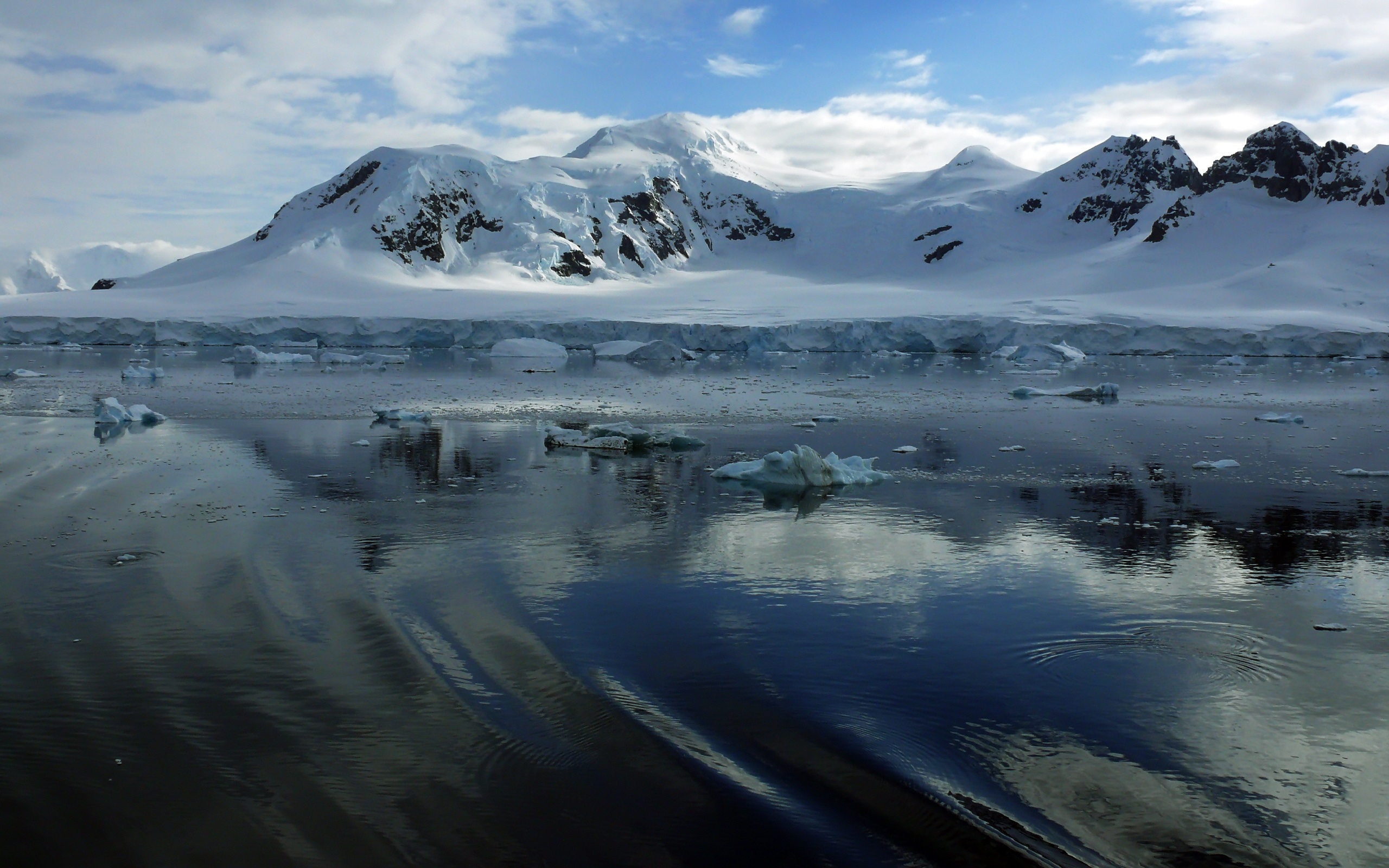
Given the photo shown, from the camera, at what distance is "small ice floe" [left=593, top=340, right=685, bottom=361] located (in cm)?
3953

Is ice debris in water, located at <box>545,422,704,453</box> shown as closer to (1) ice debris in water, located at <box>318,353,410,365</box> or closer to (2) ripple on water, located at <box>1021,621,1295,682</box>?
(2) ripple on water, located at <box>1021,621,1295,682</box>

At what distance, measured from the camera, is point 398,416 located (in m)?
14.8

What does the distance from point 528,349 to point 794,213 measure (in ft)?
202

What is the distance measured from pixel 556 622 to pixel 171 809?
224 centimetres

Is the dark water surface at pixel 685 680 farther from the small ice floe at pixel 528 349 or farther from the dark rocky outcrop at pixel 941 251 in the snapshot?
the dark rocky outcrop at pixel 941 251

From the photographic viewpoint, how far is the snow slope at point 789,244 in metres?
51.6

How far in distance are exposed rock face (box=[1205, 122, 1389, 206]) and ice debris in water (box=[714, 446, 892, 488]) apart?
234 feet

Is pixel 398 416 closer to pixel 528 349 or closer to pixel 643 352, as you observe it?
pixel 643 352

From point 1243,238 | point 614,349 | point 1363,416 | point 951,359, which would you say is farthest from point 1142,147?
point 1363,416

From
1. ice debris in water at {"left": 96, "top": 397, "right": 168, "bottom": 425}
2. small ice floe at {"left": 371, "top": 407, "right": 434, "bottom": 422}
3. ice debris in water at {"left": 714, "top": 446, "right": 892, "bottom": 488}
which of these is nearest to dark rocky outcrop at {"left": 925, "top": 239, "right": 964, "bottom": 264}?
small ice floe at {"left": 371, "top": 407, "right": 434, "bottom": 422}

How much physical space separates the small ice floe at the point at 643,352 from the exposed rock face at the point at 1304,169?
52.0 m

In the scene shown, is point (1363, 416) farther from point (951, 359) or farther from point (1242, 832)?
point (951, 359)

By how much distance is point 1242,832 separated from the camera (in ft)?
11.3

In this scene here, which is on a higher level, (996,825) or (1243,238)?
(1243,238)
